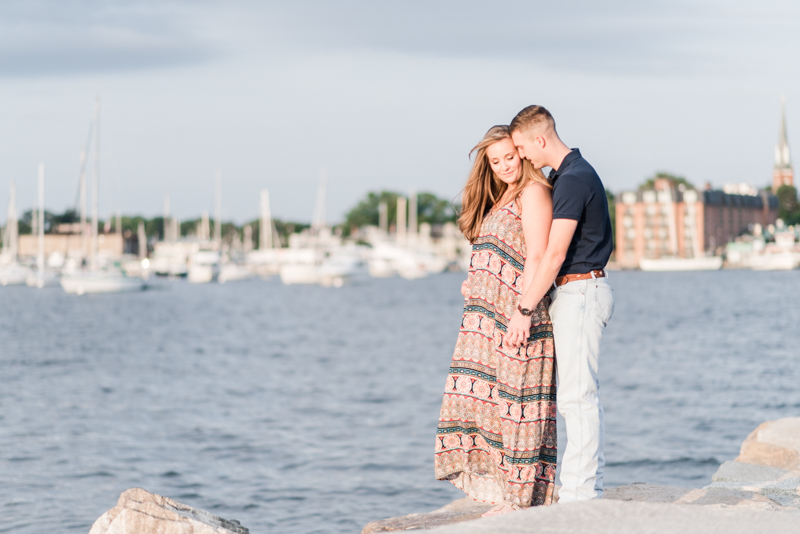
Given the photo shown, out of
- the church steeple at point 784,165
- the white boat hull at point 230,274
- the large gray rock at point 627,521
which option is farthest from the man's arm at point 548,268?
the church steeple at point 784,165

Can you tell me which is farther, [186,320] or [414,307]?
[414,307]

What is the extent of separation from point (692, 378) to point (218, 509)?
13.7 meters

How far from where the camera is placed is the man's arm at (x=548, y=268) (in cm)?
441

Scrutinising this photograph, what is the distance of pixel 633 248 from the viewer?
151125 mm

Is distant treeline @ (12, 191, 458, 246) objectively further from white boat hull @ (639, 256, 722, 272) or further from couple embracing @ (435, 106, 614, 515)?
couple embracing @ (435, 106, 614, 515)

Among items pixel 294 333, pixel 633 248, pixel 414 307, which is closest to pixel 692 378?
pixel 294 333

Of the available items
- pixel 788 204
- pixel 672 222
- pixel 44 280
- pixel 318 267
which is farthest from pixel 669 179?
pixel 44 280

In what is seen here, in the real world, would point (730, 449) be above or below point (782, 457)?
below

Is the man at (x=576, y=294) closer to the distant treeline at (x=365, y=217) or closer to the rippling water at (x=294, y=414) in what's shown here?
the rippling water at (x=294, y=414)

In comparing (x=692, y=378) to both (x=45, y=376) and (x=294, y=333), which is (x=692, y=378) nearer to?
(x=45, y=376)

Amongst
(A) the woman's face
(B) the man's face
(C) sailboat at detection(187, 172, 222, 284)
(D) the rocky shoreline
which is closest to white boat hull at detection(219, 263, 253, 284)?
(C) sailboat at detection(187, 172, 222, 284)

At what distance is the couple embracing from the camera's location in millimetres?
4551

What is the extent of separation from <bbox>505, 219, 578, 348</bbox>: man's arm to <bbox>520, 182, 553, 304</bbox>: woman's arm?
59 millimetres

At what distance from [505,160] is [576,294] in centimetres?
79
